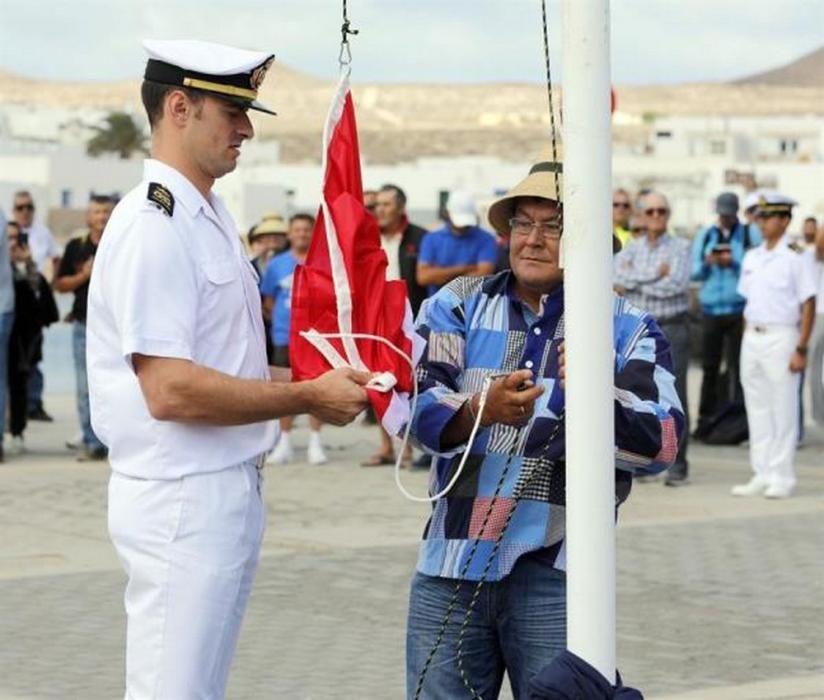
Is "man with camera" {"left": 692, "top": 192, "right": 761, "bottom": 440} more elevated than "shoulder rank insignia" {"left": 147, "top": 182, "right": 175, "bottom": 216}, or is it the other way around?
"shoulder rank insignia" {"left": 147, "top": 182, "right": 175, "bottom": 216}

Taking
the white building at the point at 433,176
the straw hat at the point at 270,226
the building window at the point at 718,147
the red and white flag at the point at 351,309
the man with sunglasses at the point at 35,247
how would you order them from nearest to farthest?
the red and white flag at the point at 351,309, the straw hat at the point at 270,226, the man with sunglasses at the point at 35,247, the white building at the point at 433,176, the building window at the point at 718,147

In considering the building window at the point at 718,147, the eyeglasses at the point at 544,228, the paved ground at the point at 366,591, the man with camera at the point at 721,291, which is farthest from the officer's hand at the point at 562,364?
the building window at the point at 718,147

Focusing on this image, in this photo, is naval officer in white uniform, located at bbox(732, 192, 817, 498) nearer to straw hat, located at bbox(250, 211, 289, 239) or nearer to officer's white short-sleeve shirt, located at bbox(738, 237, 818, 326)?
officer's white short-sleeve shirt, located at bbox(738, 237, 818, 326)

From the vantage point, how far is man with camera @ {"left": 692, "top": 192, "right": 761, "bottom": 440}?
59.1 ft

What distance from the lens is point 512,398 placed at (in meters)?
5.11

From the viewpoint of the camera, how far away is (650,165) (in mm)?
140500

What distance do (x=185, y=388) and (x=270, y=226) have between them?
1312 centimetres

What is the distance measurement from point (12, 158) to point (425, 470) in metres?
120

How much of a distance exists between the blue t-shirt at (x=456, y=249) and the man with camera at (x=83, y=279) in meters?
2.34

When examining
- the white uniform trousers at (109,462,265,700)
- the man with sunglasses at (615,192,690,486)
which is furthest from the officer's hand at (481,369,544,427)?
the man with sunglasses at (615,192,690,486)

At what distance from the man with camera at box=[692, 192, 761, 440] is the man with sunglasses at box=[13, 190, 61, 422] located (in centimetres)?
564

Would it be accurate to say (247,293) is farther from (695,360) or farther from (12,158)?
(12,158)

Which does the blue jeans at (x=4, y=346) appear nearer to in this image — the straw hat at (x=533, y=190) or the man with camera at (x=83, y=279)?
the man with camera at (x=83, y=279)

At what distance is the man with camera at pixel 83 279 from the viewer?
16344 millimetres
